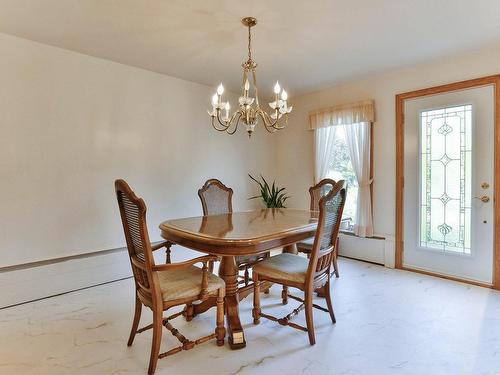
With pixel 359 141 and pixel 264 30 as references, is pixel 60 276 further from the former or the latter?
pixel 359 141

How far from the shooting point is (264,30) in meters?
2.52

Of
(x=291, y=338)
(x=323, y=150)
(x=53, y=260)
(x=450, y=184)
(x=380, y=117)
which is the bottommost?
(x=291, y=338)

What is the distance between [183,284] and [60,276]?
1.73m

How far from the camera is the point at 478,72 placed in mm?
2982

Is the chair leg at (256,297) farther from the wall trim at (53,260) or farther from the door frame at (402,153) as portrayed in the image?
the door frame at (402,153)

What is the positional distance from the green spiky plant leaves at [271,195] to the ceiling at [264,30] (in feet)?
5.89

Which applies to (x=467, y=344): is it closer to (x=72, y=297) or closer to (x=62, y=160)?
(x=72, y=297)

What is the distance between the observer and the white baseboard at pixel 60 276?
2.60m

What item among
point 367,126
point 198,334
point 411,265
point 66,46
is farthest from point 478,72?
point 66,46

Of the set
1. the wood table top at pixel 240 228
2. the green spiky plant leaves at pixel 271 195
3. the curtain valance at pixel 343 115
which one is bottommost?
the wood table top at pixel 240 228

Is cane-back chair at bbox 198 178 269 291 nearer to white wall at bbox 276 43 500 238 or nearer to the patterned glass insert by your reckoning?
white wall at bbox 276 43 500 238

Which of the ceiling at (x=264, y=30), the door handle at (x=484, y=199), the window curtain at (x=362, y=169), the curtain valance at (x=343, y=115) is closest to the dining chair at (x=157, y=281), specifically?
the ceiling at (x=264, y=30)

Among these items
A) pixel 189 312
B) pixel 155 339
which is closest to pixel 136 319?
pixel 155 339

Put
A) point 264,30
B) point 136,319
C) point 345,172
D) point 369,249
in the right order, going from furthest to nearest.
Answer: point 345,172
point 369,249
point 264,30
point 136,319
